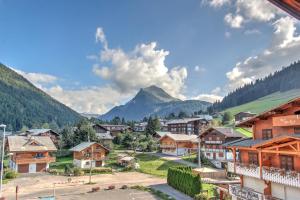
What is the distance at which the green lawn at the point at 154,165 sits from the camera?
189 ft

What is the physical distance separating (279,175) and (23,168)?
5252cm

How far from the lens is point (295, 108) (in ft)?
88.1

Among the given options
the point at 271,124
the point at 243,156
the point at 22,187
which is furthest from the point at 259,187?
the point at 22,187

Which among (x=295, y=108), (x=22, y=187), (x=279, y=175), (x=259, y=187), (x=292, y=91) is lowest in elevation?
(x=22, y=187)

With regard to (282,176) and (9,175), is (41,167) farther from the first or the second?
(282,176)

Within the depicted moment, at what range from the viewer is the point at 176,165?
205 ft

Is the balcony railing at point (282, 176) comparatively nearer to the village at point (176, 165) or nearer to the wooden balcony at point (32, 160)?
the village at point (176, 165)

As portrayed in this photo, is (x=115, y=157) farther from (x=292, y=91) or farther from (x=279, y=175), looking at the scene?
(x=292, y=91)

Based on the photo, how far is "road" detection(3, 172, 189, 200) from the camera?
3812 cm

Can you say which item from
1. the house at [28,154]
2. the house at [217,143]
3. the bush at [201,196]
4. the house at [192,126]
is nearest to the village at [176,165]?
the house at [28,154]

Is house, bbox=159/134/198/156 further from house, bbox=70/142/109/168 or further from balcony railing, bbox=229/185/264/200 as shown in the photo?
balcony railing, bbox=229/185/264/200

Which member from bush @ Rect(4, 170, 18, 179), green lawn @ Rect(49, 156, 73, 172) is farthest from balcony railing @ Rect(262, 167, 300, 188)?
green lawn @ Rect(49, 156, 73, 172)

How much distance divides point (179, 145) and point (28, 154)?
1582 inches

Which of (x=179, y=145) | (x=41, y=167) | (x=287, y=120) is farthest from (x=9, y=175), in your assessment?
(x=287, y=120)
